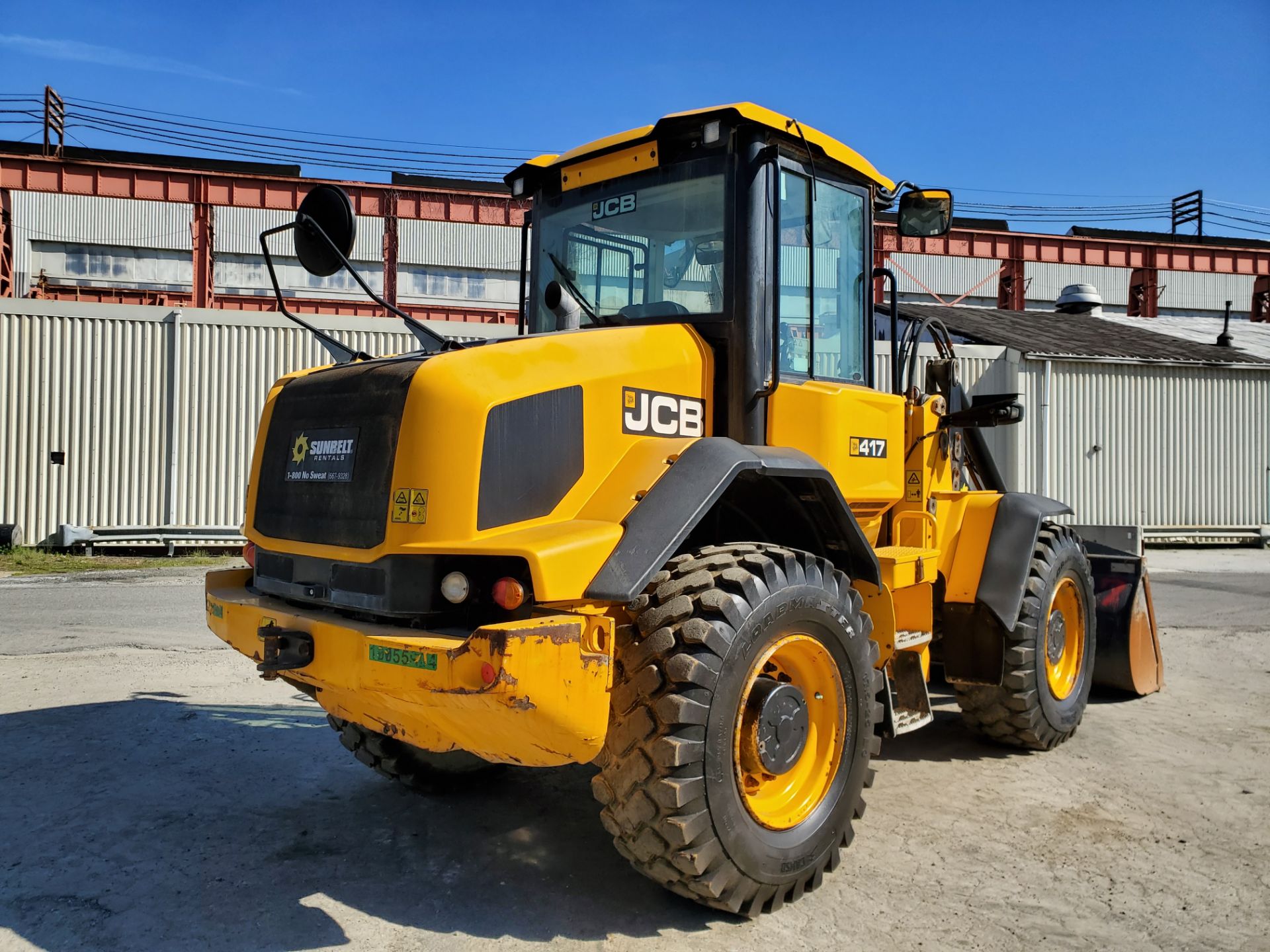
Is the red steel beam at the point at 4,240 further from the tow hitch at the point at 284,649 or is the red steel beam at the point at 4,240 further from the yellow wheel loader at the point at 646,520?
the tow hitch at the point at 284,649

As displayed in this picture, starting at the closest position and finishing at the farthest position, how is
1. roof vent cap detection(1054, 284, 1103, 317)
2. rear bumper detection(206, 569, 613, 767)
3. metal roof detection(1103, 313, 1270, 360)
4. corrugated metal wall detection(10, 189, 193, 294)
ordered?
rear bumper detection(206, 569, 613, 767)
metal roof detection(1103, 313, 1270, 360)
roof vent cap detection(1054, 284, 1103, 317)
corrugated metal wall detection(10, 189, 193, 294)

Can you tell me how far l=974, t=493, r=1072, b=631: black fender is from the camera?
5.08m

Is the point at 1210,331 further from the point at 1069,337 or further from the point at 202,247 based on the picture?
the point at 202,247

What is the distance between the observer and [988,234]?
27438 mm

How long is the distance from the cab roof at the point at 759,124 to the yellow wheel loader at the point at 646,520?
0.01 m

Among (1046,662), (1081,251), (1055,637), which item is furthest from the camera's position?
(1081,251)

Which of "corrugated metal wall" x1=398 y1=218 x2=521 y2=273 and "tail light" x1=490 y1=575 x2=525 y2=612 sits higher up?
"corrugated metal wall" x1=398 y1=218 x2=521 y2=273

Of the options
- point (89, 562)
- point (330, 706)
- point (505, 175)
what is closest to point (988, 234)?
point (89, 562)

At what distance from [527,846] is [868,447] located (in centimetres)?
221

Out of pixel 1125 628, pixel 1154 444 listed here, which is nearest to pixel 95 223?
pixel 1154 444

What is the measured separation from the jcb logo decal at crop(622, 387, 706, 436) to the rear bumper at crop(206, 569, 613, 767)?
0.89 metres

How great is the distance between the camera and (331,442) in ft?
11.6

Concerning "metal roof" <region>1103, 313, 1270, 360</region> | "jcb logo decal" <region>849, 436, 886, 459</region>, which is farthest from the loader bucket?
"metal roof" <region>1103, 313, 1270, 360</region>

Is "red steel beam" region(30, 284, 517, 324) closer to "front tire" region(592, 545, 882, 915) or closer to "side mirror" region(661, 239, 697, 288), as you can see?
"side mirror" region(661, 239, 697, 288)
